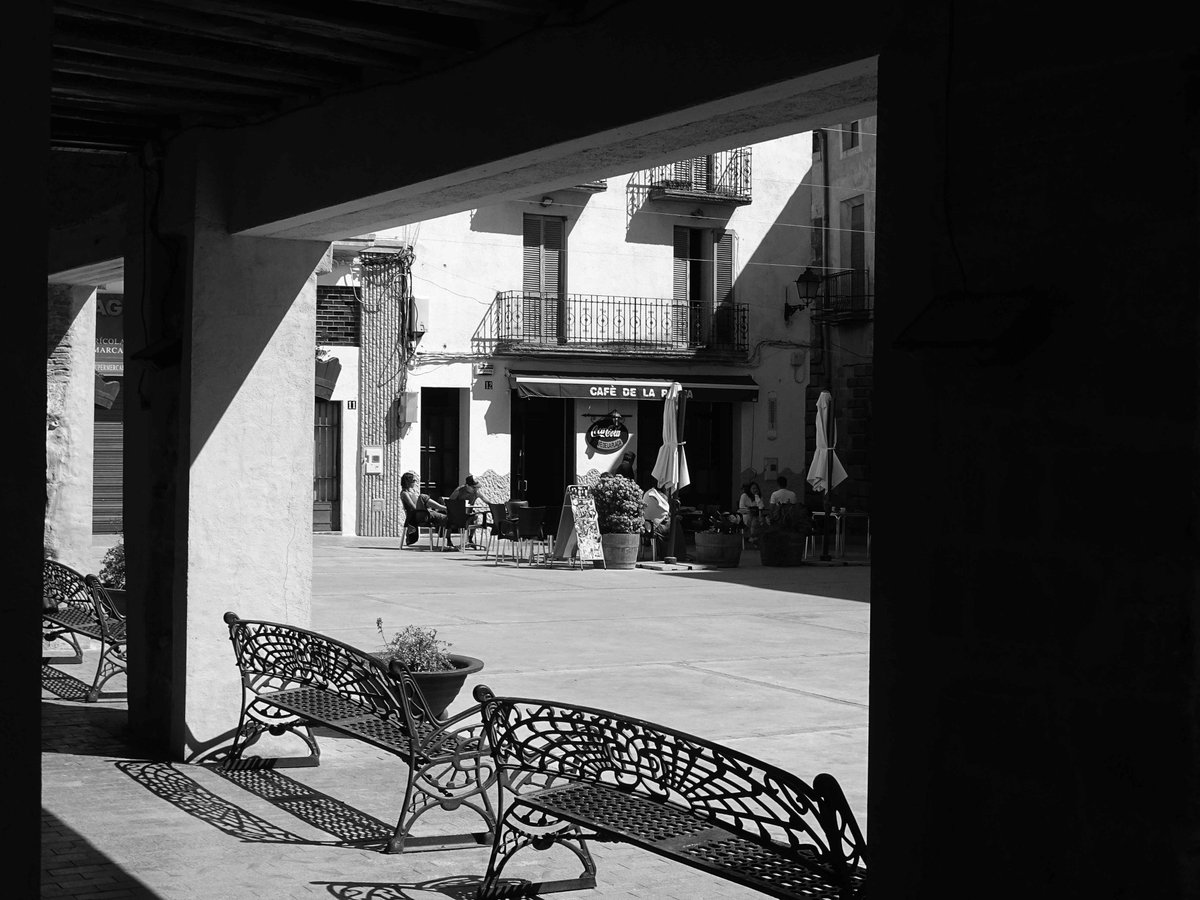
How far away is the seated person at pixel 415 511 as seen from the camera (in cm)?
2109

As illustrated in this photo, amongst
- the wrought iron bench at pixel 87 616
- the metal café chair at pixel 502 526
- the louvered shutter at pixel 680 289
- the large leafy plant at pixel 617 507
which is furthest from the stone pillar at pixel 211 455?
the louvered shutter at pixel 680 289

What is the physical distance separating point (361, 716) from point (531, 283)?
69.6 ft

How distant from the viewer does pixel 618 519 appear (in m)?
18.5

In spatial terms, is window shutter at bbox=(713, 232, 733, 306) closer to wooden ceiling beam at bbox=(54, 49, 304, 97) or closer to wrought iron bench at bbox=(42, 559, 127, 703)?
wrought iron bench at bbox=(42, 559, 127, 703)

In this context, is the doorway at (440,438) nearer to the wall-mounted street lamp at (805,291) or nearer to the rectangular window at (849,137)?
the wall-mounted street lamp at (805,291)

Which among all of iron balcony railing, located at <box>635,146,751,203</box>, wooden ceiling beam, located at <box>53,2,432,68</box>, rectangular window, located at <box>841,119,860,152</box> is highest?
rectangular window, located at <box>841,119,860,152</box>

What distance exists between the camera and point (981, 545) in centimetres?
308

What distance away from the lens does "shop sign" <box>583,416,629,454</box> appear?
89.4ft

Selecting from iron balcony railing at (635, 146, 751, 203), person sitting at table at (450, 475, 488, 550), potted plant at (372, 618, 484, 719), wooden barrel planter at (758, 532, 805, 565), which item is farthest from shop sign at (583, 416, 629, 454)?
potted plant at (372, 618, 484, 719)

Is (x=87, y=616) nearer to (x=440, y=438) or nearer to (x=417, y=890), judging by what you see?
(x=417, y=890)

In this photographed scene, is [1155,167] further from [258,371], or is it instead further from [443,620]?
[443,620]

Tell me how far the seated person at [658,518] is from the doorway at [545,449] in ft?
23.6

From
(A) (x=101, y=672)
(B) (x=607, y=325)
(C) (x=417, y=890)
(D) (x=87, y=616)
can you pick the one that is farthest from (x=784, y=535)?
(C) (x=417, y=890)

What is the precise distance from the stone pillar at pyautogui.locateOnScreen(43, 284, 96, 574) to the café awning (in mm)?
14255
